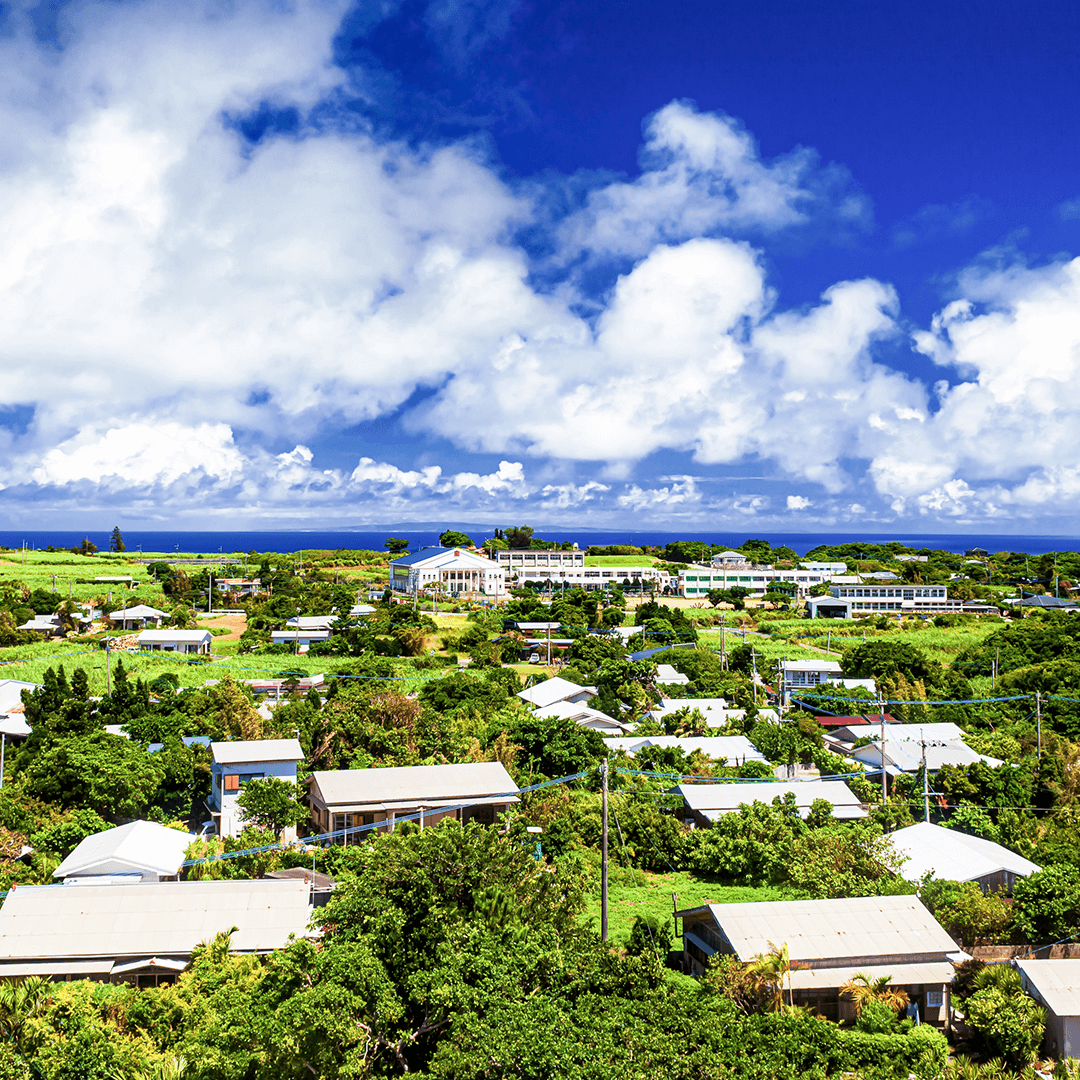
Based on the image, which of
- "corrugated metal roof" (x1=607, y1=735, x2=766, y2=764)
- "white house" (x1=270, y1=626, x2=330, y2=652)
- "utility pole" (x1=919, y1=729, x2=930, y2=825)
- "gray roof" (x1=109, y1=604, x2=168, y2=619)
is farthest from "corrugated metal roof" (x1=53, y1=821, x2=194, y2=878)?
"gray roof" (x1=109, y1=604, x2=168, y2=619)

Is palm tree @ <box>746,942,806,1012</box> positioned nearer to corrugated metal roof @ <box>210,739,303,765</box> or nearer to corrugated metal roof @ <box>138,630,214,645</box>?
corrugated metal roof @ <box>210,739,303,765</box>

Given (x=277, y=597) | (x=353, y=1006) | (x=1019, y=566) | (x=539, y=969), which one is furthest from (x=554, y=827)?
(x=1019, y=566)

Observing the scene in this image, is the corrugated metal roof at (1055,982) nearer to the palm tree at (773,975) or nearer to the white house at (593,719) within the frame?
the palm tree at (773,975)

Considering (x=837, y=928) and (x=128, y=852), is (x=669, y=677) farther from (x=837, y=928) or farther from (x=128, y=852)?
(x=128, y=852)

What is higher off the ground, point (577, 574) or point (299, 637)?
point (577, 574)

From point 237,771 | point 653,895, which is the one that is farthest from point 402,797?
point 653,895
